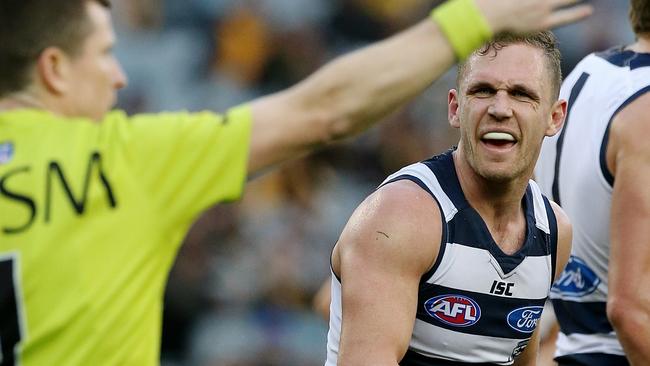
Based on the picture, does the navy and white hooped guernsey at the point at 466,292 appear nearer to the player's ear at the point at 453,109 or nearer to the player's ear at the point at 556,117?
the player's ear at the point at 453,109

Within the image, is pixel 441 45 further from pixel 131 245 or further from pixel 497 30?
pixel 131 245

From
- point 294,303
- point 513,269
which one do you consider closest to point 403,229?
point 513,269

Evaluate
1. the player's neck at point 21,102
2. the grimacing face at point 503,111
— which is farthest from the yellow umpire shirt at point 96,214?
the grimacing face at point 503,111

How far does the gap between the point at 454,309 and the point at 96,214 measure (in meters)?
1.66

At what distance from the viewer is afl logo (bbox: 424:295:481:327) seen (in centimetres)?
402

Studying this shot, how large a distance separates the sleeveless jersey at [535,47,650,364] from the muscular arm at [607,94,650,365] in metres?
0.15

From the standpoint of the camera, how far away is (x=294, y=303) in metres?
9.02

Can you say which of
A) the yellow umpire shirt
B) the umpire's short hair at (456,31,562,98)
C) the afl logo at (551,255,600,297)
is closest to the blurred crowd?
the afl logo at (551,255,600,297)

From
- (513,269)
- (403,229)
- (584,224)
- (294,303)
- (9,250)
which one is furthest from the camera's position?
(294,303)

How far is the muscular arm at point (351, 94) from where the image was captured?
2.79 metres

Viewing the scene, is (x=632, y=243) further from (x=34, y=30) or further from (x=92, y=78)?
(x=34, y=30)

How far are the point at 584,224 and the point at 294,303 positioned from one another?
459cm

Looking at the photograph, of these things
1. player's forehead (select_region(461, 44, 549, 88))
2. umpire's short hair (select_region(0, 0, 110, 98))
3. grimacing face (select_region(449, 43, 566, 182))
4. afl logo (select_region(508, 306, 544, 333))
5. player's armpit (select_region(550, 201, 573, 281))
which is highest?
player's forehead (select_region(461, 44, 549, 88))

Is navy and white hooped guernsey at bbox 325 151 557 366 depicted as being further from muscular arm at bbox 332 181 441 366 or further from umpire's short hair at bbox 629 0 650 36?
umpire's short hair at bbox 629 0 650 36
